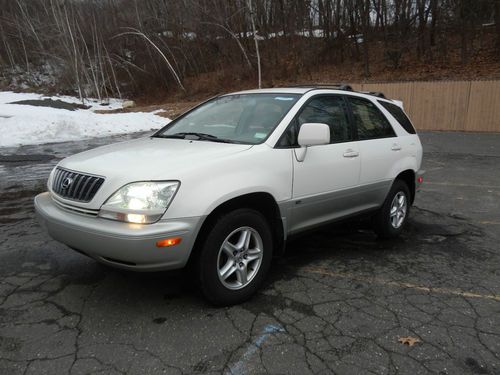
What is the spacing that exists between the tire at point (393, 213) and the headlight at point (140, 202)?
280 cm

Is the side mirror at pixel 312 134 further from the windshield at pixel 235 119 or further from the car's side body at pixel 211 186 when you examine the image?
the windshield at pixel 235 119

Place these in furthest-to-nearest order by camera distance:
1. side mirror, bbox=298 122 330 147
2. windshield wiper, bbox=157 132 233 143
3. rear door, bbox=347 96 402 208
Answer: rear door, bbox=347 96 402 208
windshield wiper, bbox=157 132 233 143
side mirror, bbox=298 122 330 147

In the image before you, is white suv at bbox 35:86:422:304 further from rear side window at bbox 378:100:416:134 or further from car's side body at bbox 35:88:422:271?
rear side window at bbox 378:100:416:134

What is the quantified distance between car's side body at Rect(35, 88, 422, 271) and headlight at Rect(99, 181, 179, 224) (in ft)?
0.14

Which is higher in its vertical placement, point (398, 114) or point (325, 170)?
point (398, 114)

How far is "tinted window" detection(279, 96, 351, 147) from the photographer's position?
3.71m

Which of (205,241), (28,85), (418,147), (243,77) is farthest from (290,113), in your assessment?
(28,85)

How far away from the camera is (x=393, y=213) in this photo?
16.2 feet

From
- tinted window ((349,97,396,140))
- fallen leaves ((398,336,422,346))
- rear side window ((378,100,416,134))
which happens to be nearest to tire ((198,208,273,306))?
fallen leaves ((398,336,422,346))

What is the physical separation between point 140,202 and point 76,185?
2.14 feet

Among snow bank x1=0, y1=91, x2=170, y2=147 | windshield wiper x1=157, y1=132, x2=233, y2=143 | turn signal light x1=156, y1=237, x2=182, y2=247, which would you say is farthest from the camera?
snow bank x1=0, y1=91, x2=170, y2=147

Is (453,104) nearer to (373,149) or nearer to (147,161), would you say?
(373,149)

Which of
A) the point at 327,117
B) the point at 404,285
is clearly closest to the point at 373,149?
the point at 327,117

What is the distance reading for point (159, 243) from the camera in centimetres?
276
